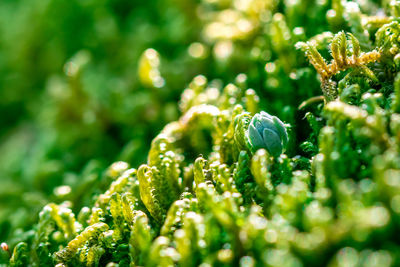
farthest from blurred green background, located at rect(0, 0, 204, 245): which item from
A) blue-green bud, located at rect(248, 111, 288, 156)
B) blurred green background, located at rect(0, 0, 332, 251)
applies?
blue-green bud, located at rect(248, 111, 288, 156)

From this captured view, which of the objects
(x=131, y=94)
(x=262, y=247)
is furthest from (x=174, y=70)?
(x=262, y=247)

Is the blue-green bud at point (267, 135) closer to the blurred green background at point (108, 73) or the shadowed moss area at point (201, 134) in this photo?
the shadowed moss area at point (201, 134)

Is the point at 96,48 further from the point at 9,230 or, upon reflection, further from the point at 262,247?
the point at 262,247

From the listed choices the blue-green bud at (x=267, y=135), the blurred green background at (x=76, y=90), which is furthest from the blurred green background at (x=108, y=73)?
the blue-green bud at (x=267, y=135)

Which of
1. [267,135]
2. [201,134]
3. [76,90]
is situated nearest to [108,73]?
[76,90]

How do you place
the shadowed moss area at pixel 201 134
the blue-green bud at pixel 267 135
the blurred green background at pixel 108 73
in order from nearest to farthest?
1. the shadowed moss area at pixel 201 134
2. the blue-green bud at pixel 267 135
3. the blurred green background at pixel 108 73

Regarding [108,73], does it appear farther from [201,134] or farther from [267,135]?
[267,135]

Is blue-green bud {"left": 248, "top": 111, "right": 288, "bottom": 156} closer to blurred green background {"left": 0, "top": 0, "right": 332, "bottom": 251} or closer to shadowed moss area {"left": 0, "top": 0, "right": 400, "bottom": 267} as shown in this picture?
shadowed moss area {"left": 0, "top": 0, "right": 400, "bottom": 267}
